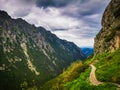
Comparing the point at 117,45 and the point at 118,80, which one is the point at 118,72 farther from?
the point at 117,45

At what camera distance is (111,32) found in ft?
466

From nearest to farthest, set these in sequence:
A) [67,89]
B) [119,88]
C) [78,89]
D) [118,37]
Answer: [119,88] → [78,89] → [67,89] → [118,37]

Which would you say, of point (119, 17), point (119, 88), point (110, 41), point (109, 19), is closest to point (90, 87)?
point (119, 88)

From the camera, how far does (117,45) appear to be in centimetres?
11131

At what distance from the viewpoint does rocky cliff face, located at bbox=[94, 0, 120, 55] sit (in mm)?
115887

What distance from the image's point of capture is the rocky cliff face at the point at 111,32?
380 feet

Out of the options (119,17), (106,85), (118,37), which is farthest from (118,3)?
(106,85)

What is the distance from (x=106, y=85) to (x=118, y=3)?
463ft

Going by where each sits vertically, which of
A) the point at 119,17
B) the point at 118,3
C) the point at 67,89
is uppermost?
the point at 118,3

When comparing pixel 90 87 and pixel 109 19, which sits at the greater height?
pixel 109 19

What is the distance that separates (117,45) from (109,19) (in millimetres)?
73547

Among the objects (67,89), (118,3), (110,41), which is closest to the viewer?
(67,89)

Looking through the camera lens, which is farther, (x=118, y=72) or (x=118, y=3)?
(x=118, y=3)

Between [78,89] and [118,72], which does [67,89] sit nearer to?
[78,89]
